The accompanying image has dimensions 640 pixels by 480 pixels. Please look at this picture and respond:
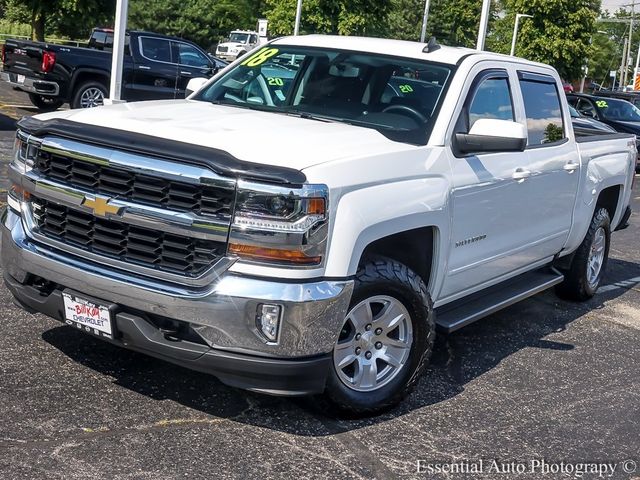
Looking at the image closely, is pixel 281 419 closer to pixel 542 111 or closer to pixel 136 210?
pixel 136 210

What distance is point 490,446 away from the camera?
452 centimetres

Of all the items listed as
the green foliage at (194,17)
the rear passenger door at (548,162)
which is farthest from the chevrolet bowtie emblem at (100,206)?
the green foliage at (194,17)

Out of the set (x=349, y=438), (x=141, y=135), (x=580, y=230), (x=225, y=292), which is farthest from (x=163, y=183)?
(x=580, y=230)

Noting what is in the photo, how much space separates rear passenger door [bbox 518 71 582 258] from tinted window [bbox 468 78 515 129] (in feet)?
0.89

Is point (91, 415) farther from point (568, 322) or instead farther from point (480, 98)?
point (568, 322)

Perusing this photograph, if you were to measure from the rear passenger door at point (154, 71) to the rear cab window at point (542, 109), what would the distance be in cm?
1215

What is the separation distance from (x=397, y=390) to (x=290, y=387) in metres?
0.85

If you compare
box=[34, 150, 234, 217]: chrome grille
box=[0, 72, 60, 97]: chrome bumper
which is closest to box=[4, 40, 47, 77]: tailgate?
box=[0, 72, 60, 97]: chrome bumper

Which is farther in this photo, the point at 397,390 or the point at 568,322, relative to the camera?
the point at 568,322

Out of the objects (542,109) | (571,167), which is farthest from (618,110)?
(542,109)

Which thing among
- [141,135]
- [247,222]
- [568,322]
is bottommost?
[568,322]

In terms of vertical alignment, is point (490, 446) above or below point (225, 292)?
below

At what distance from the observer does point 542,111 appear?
647 centimetres

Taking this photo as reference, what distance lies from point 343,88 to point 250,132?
1267 mm
